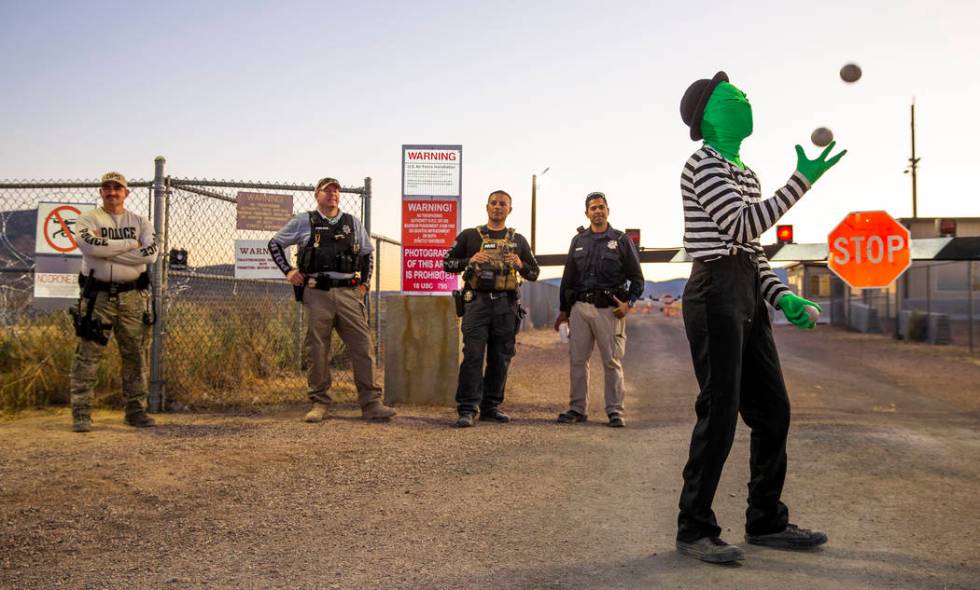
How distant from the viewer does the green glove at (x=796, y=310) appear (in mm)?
3600

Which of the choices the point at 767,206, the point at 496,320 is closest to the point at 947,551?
the point at 767,206

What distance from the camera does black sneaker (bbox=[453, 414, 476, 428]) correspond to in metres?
7.33

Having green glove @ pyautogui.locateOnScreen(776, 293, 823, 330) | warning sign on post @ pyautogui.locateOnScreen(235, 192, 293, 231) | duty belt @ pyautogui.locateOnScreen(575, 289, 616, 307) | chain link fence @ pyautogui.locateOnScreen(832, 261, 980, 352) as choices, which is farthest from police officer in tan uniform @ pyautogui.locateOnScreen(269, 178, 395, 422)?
chain link fence @ pyautogui.locateOnScreen(832, 261, 980, 352)

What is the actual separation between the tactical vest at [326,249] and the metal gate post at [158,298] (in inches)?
59.5

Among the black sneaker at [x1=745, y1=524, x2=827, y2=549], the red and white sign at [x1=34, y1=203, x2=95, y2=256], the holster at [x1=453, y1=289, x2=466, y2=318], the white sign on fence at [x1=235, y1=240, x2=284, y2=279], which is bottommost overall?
the black sneaker at [x1=745, y1=524, x2=827, y2=549]

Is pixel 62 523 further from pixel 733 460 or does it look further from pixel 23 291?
pixel 23 291

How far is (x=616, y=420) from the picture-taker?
7.43 metres

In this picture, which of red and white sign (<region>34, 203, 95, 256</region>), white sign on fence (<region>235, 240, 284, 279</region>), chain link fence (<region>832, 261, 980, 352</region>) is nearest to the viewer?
red and white sign (<region>34, 203, 95, 256</region>)

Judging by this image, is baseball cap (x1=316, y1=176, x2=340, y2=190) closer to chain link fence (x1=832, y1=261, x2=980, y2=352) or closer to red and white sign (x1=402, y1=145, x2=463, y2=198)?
red and white sign (x1=402, y1=145, x2=463, y2=198)

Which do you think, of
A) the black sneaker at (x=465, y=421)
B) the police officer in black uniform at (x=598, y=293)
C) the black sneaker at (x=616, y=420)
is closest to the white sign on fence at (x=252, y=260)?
the black sneaker at (x=465, y=421)

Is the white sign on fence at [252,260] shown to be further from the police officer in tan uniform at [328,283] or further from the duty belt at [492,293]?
the duty belt at [492,293]

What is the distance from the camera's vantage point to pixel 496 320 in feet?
25.7

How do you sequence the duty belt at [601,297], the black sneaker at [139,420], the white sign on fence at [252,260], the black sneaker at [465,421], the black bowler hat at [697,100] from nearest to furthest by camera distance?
the black bowler hat at [697,100]
the black sneaker at [139,420]
the black sneaker at [465,421]
the duty belt at [601,297]
the white sign on fence at [252,260]

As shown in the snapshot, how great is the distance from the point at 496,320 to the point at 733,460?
9.18 feet
